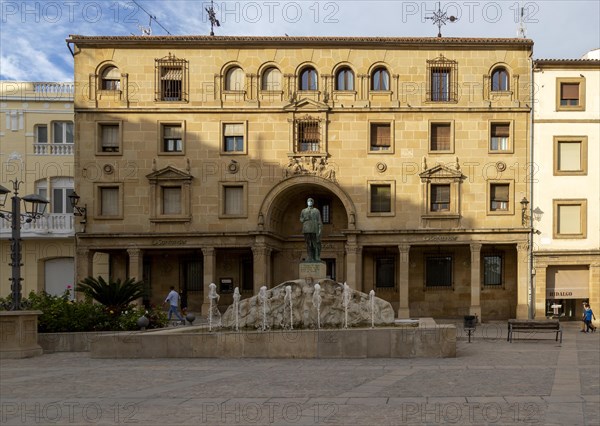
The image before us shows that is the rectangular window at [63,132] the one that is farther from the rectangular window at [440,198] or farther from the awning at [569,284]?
the awning at [569,284]

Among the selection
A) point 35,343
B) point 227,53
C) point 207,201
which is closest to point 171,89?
point 227,53

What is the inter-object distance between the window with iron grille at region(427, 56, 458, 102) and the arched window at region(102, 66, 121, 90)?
15659 mm

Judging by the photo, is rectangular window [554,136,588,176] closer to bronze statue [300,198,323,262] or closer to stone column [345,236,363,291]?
stone column [345,236,363,291]

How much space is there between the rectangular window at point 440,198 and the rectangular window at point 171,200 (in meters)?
12.7

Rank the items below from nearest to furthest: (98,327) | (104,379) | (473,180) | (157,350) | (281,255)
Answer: (104,379), (157,350), (98,327), (473,180), (281,255)

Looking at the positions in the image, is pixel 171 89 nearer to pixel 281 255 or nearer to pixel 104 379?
pixel 281 255

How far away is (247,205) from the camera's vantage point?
112 ft

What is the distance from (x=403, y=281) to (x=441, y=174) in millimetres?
5618

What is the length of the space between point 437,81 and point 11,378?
26.3m

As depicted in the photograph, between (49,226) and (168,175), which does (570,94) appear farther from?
(49,226)

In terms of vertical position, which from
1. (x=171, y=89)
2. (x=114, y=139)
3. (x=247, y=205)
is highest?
(x=171, y=89)

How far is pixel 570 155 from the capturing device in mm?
33562

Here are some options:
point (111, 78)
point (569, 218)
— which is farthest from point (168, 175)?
point (569, 218)

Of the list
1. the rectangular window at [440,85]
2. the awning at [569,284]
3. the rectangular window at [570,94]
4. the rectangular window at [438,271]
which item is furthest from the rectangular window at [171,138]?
the awning at [569,284]
